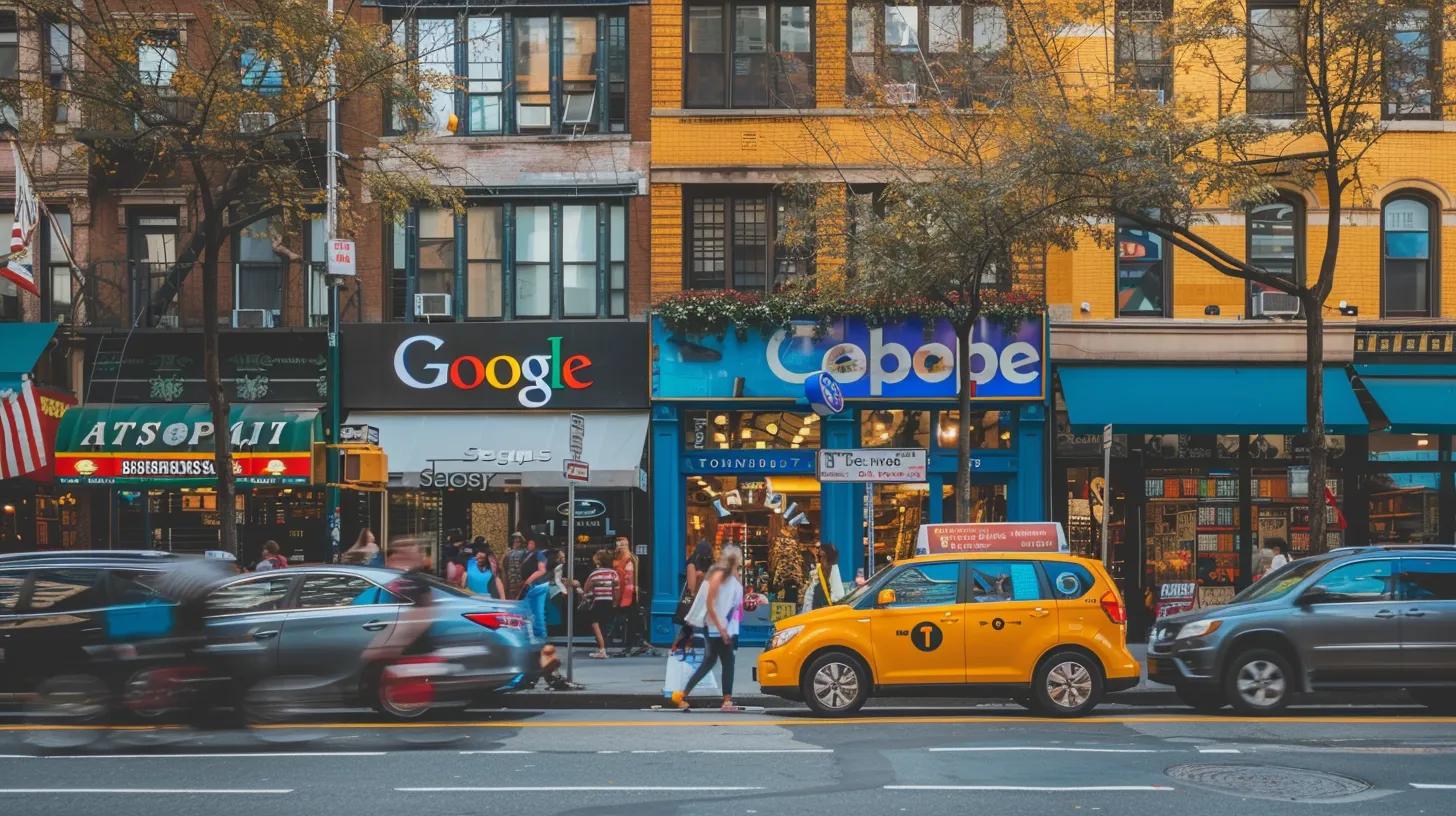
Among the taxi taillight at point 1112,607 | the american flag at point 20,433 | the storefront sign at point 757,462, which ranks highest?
the american flag at point 20,433

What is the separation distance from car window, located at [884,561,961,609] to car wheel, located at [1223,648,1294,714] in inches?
115

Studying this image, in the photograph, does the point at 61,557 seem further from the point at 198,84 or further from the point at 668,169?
the point at 668,169

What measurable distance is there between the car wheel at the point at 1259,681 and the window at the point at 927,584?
114 inches

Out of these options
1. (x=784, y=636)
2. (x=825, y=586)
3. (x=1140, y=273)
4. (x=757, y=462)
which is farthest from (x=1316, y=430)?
(x=757, y=462)

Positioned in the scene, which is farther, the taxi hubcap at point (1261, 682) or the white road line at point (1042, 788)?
the taxi hubcap at point (1261, 682)

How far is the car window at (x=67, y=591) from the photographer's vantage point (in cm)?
1394

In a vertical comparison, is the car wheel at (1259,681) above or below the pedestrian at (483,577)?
below

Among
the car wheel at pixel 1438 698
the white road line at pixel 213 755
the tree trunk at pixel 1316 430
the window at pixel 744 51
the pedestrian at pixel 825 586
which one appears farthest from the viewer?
the window at pixel 744 51

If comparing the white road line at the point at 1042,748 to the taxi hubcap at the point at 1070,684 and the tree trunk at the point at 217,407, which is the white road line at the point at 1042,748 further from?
the tree trunk at the point at 217,407

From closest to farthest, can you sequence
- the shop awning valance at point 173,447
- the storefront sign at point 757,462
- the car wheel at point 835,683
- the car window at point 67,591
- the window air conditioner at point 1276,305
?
the car window at point 67,591 < the car wheel at point 835,683 < the shop awning valance at point 173,447 < the window air conditioner at point 1276,305 < the storefront sign at point 757,462

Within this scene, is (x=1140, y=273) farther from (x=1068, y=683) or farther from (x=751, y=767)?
(x=751, y=767)

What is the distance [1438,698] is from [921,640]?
559 cm

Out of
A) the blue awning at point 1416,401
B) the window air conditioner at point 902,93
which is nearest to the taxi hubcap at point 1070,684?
the window air conditioner at point 902,93

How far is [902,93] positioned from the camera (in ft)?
73.7
